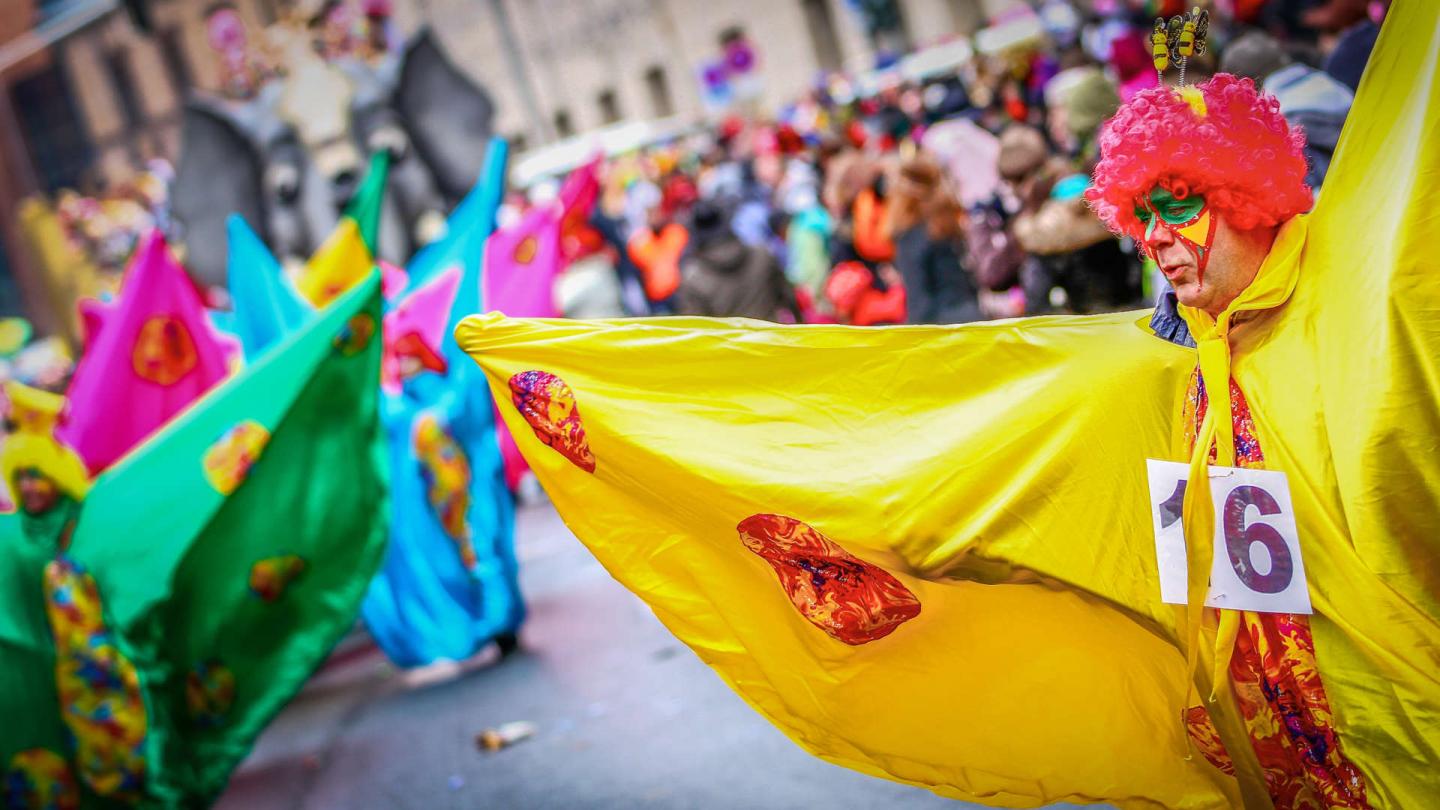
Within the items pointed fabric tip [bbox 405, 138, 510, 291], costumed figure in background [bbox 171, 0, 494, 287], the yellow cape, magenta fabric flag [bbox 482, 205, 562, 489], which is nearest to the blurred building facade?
costumed figure in background [bbox 171, 0, 494, 287]

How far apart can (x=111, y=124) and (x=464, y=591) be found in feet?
131

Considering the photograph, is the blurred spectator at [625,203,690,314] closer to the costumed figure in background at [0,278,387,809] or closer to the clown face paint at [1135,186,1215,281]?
the costumed figure in background at [0,278,387,809]

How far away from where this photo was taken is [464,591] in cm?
669

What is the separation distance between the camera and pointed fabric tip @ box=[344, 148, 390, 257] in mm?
6926

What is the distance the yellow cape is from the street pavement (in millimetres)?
1239

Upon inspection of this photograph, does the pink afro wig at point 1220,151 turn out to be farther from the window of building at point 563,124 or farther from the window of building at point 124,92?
the window of building at point 124,92

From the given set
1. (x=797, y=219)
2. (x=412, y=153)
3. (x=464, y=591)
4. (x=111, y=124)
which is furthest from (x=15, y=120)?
(x=464, y=591)

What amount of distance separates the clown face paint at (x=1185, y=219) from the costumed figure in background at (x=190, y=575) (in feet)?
13.0

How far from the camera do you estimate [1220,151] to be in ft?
7.50

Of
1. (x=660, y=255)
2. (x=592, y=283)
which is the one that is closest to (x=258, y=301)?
(x=660, y=255)

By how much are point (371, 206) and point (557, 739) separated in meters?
3.30

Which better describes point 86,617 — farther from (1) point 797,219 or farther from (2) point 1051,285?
(1) point 797,219

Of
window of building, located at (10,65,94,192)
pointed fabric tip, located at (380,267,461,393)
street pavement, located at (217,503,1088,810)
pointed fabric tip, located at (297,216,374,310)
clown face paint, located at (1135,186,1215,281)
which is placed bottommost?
street pavement, located at (217,503,1088,810)

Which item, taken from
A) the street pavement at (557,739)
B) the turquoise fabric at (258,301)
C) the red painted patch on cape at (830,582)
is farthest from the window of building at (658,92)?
the red painted patch on cape at (830,582)
